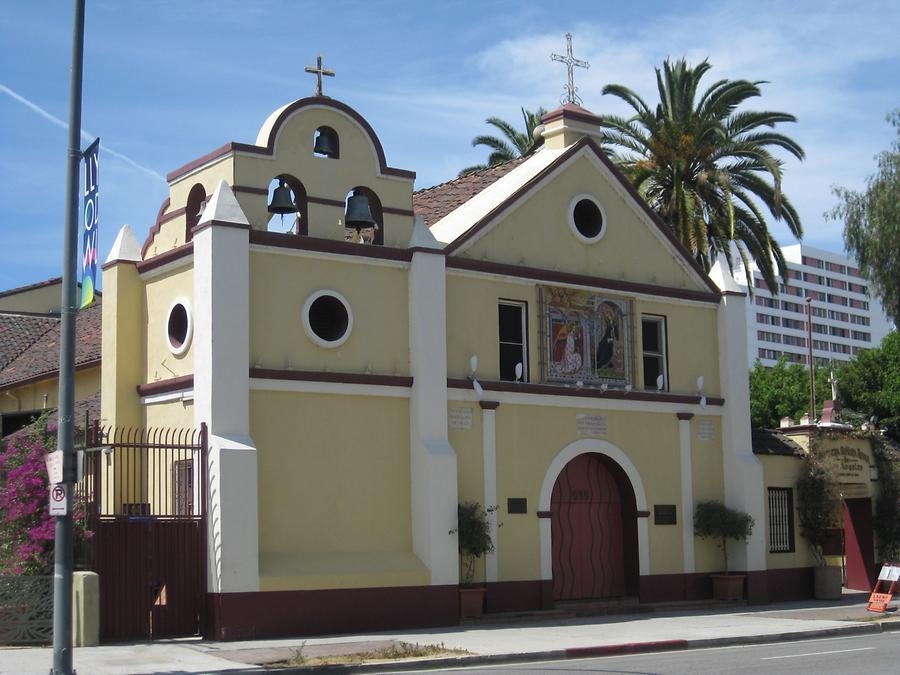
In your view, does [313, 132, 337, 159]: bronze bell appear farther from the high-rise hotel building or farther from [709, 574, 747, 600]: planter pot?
the high-rise hotel building

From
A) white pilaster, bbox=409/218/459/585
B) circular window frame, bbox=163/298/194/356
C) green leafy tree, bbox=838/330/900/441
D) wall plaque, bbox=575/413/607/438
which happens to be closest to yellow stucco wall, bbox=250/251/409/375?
white pilaster, bbox=409/218/459/585

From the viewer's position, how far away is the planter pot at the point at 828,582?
2775 centimetres

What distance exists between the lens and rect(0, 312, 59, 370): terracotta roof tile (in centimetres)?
3325

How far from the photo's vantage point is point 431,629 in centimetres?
2156

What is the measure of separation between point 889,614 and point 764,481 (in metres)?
4.84

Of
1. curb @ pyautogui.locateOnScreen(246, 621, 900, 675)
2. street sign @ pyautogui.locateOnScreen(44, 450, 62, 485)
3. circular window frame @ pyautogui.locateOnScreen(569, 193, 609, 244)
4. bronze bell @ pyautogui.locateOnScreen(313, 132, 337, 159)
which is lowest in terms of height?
curb @ pyautogui.locateOnScreen(246, 621, 900, 675)

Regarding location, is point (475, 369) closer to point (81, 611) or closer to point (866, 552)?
point (81, 611)

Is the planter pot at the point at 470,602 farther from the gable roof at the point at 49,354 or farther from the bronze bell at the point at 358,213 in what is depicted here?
the gable roof at the point at 49,354

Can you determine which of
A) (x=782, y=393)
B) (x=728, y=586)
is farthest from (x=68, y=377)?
(x=782, y=393)

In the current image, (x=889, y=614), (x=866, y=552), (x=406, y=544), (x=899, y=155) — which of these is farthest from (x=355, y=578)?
(x=899, y=155)

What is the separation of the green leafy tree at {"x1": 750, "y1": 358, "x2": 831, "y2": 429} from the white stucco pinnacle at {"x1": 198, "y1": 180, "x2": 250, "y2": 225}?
4236cm

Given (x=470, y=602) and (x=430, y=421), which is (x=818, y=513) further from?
(x=430, y=421)

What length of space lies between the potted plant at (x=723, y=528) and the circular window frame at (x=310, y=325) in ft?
28.8

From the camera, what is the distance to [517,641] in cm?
1952
